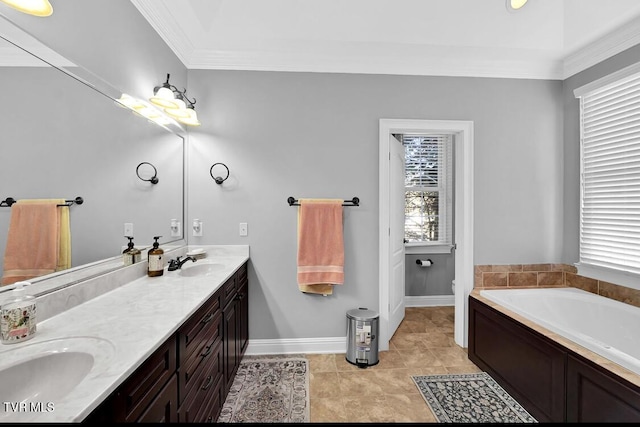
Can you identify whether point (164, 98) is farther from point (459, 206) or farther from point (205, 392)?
point (459, 206)

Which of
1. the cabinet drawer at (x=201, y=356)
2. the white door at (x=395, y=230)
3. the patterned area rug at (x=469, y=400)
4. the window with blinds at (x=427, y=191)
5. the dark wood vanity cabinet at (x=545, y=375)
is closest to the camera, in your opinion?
the cabinet drawer at (x=201, y=356)

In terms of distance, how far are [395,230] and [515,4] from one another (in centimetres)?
201

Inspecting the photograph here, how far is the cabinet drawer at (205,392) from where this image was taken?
1.27 m

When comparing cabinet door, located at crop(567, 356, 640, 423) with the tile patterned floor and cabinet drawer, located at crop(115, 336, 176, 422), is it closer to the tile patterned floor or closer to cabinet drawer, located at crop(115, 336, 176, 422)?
the tile patterned floor

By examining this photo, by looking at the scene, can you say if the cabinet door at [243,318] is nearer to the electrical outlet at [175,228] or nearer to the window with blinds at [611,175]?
the electrical outlet at [175,228]

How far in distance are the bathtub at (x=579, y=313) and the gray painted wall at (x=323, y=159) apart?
15.8 inches

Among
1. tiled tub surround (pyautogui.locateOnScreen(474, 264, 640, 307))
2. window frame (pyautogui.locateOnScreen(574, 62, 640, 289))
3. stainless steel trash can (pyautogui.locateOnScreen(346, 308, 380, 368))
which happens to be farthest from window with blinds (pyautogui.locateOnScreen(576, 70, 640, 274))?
stainless steel trash can (pyautogui.locateOnScreen(346, 308, 380, 368))

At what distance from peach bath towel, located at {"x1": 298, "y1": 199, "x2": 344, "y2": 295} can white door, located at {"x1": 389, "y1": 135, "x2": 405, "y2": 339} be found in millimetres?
536

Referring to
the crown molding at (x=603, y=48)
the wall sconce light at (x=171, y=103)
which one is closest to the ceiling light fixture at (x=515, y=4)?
the crown molding at (x=603, y=48)

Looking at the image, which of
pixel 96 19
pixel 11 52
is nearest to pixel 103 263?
pixel 11 52

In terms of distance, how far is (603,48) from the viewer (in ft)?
7.60

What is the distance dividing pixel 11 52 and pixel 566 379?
119 inches

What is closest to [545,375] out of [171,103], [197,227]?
[197,227]

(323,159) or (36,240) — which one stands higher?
(323,159)
